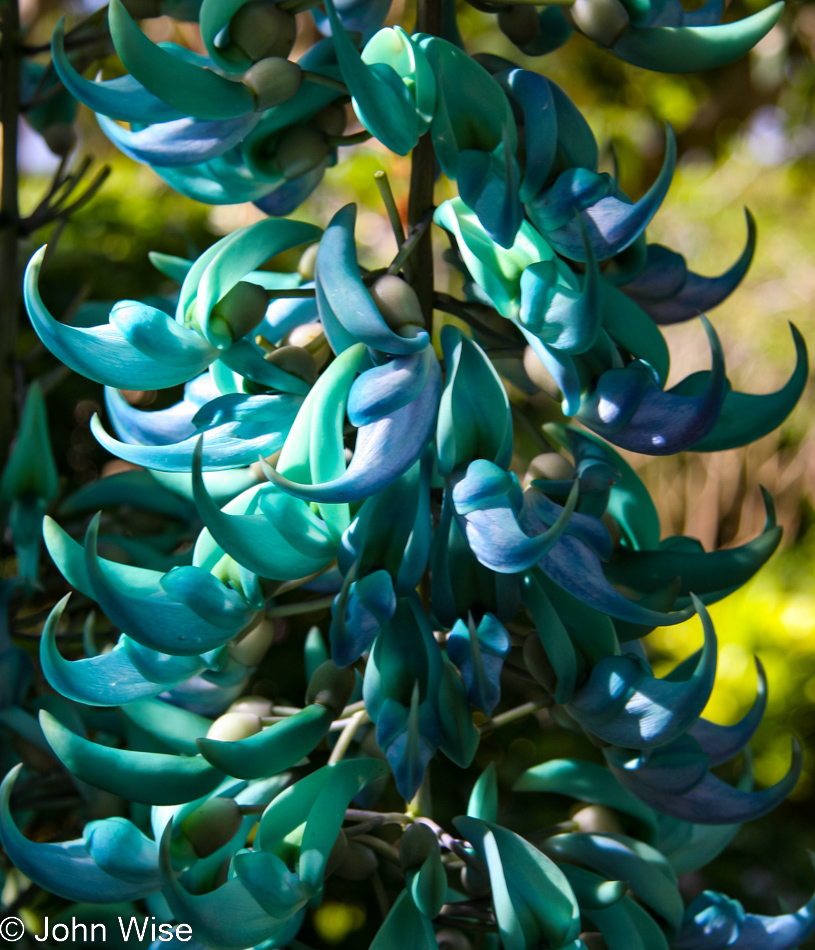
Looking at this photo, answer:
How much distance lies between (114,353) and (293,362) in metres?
0.11

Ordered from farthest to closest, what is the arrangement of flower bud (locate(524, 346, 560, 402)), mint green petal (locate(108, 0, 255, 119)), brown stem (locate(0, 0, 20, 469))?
1. brown stem (locate(0, 0, 20, 469))
2. flower bud (locate(524, 346, 560, 402))
3. mint green petal (locate(108, 0, 255, 119))

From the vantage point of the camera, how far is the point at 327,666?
0.60 m

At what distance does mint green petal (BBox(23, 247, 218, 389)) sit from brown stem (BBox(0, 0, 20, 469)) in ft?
1.33

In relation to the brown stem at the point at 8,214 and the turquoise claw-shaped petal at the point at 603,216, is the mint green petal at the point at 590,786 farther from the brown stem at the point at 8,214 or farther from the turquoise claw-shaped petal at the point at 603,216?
the brown stem at the point at 8,214

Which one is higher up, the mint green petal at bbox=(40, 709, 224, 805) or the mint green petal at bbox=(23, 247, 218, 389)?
the mint green petal at bbox=(23, 247, 218, 389)

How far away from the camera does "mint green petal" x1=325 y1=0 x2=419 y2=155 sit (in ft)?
1.61

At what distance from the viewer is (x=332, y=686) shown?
60cm

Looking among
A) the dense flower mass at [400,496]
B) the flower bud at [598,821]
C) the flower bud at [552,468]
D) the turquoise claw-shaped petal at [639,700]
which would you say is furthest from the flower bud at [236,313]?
the flower bud at [598,821]

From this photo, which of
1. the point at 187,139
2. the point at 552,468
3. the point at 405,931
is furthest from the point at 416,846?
the point at 187,139

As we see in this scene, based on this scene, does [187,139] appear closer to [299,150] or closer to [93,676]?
[299,150]

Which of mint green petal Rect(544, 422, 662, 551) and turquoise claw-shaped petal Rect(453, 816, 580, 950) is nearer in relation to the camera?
turquoise claw-shaped petal Rect(453, 816, 580, 950)

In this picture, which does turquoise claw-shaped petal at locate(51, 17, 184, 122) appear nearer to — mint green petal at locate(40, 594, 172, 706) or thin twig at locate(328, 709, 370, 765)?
mint green petal at locate(40, 594, 172, 706)

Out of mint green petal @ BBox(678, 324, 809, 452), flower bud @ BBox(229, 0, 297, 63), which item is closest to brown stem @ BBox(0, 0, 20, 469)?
flower bud @ BBox(229, 0, 297, 63)

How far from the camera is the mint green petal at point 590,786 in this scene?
0.69 m
